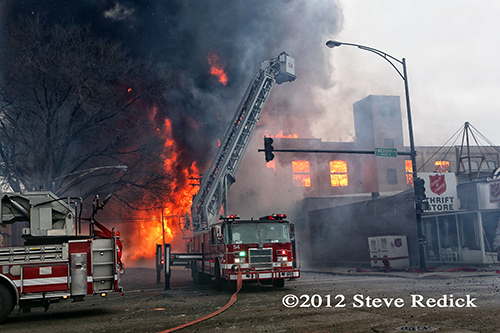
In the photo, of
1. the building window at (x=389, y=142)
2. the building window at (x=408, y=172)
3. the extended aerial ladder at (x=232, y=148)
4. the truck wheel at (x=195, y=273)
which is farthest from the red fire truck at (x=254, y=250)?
the building window at (x=408, y=172)

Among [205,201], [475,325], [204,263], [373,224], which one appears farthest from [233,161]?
[475,325]

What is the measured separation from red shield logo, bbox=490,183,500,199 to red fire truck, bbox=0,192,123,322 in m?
18.9

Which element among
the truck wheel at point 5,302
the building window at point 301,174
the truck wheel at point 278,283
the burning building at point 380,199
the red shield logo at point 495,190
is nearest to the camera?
the truck wheel at point 5,302

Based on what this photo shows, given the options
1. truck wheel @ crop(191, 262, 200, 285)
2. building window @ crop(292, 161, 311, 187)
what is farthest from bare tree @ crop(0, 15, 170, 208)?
building window @ crop(292, 161, 311, 187)

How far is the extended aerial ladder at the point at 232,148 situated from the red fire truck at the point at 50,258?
1297 centimetres

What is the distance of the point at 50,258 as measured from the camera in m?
10.4

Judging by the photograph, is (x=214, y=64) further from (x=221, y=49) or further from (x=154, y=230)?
(x=154, y=230)

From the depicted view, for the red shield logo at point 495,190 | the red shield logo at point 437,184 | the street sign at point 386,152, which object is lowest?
the red shield logo at point 495,190

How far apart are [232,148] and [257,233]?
1038 cm

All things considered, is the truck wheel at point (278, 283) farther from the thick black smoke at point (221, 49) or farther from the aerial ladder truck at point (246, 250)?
the thick black smoke at point (221, 49)

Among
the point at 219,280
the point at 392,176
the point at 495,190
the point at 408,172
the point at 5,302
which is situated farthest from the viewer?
the point at 408,172

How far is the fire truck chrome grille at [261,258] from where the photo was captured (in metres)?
14.7

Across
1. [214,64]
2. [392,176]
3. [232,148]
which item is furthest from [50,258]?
[392,176]

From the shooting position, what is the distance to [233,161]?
83.5ft
